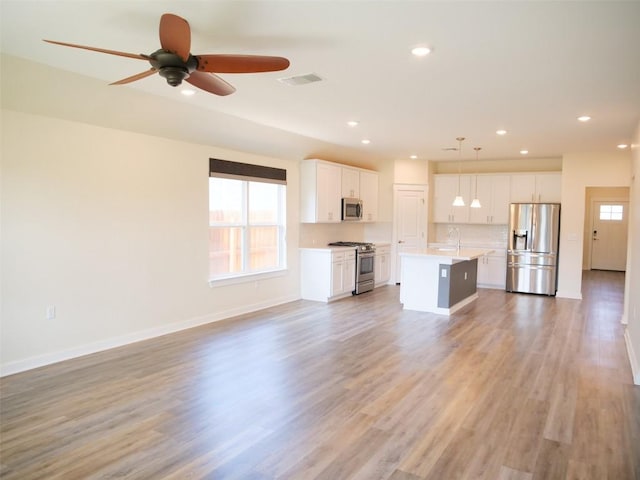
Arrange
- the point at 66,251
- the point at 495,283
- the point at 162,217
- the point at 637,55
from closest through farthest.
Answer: the point at 637,55 → the point at 66,251 → the point at 162,217 → the point at 495,283

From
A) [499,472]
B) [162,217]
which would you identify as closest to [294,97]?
[162,217]

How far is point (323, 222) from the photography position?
7.79 metres

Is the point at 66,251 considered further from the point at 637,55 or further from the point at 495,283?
the point at 495,283

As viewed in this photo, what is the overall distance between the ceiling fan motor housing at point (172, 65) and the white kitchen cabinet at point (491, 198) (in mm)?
7674

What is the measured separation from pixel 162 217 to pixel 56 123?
151 cm

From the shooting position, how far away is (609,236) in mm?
12375

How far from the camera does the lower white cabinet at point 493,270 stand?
8.85 m

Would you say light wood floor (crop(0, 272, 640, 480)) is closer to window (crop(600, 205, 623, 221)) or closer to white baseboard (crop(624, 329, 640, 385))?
white baseboard (crop(624, 329, 640, 385))

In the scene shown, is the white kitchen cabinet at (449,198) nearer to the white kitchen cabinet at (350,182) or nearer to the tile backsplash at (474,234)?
the tile backsplash at (474,234)

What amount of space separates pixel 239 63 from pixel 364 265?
19.8ft

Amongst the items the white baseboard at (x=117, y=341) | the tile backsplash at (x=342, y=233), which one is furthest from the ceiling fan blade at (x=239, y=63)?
the tile backsplash at (x=342, y=233)

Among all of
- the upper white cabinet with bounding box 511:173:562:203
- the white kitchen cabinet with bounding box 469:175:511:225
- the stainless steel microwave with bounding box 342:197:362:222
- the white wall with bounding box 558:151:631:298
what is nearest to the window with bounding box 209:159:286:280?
the stainless steel microwave with bounding box 342:197:362:222

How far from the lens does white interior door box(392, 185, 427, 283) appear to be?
9.27 m

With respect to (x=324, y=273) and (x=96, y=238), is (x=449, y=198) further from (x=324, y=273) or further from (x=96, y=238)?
(x=96, y=238)
